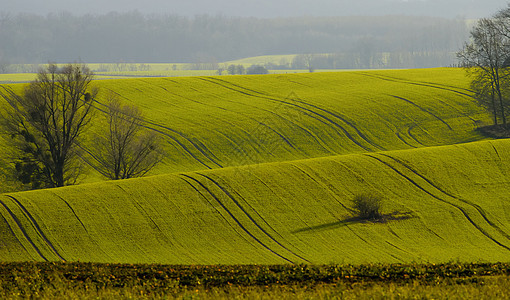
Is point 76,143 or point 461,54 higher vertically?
point 461,54

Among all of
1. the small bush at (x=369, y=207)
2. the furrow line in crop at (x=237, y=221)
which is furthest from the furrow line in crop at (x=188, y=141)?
the small bush at (x=369, y=207)

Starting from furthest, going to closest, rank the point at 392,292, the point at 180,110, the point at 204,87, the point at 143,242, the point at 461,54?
the point at 204,87
the point at 180,110
the point at 461,54
the point at 143,242
the point at 392,292

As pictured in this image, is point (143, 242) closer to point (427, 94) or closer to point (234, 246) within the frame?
point (234, 246)

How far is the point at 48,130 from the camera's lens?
53.8 meters

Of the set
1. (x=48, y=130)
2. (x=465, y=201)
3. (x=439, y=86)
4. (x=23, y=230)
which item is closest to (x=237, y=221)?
(x=23, y=230)

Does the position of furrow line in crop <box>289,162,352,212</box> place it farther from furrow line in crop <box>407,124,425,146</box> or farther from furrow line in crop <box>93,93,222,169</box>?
furrow line in crop <box>407,124,425,146</box>

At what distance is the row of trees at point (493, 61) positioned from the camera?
72.3 metres

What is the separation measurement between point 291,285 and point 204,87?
74.4 meters

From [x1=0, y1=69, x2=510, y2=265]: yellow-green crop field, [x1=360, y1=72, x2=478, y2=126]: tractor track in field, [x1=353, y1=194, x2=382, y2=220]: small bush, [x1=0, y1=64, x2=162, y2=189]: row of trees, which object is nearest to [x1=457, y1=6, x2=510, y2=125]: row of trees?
[x1=360, y1=72, x2=478, y2=126]: tractor track in field

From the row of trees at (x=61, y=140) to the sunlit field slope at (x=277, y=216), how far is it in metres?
14.5

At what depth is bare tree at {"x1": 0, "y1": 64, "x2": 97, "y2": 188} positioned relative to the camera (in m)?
53.3

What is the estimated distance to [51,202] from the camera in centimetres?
3791

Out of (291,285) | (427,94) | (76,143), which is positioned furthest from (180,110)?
(291,285)

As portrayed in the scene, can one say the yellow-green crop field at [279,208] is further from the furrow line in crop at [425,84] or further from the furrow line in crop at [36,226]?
the furrow line in crop at [425,84]
